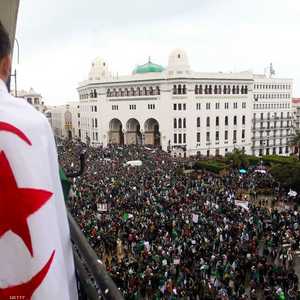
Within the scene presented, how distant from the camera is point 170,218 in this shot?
17.2 m

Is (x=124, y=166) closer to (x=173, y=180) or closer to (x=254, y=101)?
(x=173, y=180)

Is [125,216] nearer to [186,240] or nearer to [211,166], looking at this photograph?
[186,240]

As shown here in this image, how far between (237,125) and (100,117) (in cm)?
1884

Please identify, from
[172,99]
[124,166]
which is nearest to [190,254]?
[124,166]

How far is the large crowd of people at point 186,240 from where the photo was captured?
37.2 ft

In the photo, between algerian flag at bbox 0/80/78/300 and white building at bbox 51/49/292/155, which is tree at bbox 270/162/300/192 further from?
algerian flag at bbox 0/80/78/300

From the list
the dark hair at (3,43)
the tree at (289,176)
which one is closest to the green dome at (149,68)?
the tree at (289,176)

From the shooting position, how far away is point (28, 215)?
4.04ft

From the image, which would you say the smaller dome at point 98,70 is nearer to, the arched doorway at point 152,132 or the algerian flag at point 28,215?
the arched doorway at point 152,132

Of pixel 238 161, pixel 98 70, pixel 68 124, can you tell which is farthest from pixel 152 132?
pixel 68 124

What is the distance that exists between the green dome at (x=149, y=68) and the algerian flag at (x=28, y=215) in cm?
5875

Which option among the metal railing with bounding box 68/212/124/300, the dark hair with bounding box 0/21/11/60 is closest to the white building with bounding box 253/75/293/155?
the metal railing with bounding box 68/212/124/300

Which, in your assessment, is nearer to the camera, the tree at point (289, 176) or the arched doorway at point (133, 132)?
the tree at point (289, 176)

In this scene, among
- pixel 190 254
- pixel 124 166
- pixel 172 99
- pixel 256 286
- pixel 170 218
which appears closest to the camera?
pixel 256 286
